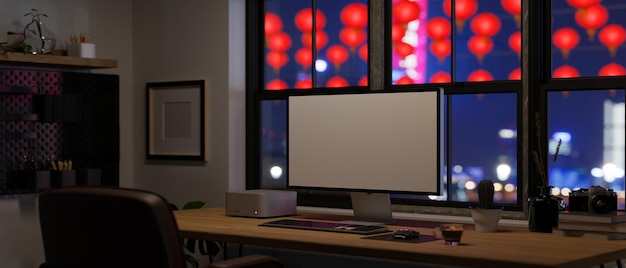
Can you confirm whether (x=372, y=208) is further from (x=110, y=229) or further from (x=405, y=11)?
(x=110, y=229)

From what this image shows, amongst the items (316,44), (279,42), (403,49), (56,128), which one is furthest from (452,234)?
(56,128)

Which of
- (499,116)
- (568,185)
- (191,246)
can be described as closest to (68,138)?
(191,246)

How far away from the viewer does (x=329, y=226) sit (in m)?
3.51

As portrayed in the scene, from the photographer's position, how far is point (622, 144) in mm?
3838

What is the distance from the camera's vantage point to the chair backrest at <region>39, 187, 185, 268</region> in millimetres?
2475

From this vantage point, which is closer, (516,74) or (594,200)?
(594,200)

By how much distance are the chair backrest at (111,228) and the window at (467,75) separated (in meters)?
1.99

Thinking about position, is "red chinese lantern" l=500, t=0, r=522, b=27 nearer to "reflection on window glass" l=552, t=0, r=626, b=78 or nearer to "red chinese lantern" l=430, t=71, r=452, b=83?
"reflection on window glass" l=552, t=0, r=626, b=78

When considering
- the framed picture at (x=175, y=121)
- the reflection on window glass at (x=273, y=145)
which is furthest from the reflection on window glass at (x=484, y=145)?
the framed picture at (x=175, y=121)

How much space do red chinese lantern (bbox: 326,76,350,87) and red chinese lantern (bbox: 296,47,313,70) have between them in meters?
0.17

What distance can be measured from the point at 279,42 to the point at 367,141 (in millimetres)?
1463

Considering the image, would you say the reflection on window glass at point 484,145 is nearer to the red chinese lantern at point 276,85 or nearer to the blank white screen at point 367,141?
the blank white screen at point 367,141

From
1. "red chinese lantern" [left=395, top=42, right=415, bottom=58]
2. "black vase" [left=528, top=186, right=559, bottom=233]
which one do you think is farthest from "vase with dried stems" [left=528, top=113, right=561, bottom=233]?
"red chinese lantern" [left=395, top=42, right=415, bottom=58]

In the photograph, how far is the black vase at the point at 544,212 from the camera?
337 centimetres
